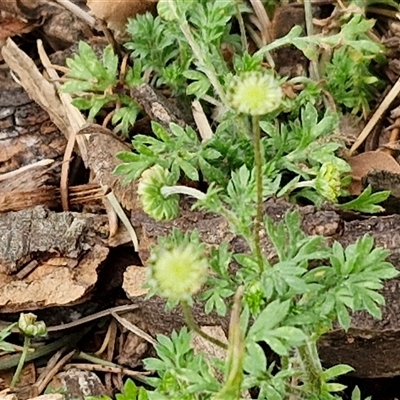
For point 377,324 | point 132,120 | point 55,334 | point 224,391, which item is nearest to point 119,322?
point 55,334

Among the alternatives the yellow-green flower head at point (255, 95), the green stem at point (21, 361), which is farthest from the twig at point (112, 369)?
the yellow-green flower head at point (255, 95)

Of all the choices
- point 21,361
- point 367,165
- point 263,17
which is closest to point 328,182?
point 367,165

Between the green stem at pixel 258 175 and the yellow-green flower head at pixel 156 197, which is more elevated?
the green stem at pixel 258 175

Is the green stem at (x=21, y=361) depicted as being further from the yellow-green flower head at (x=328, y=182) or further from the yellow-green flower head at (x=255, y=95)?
the yellow-green flower head at (x=255, y=95)

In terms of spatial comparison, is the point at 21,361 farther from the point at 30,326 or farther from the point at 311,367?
the point at 311,367

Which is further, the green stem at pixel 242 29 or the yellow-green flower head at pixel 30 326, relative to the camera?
the green stem at pixel 242 29

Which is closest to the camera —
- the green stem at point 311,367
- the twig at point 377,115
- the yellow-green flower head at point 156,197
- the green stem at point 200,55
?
the green stem at point 311,367

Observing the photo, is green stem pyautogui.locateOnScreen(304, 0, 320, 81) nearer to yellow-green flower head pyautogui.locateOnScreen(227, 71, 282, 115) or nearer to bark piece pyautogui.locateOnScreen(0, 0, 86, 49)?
bark piece pyautogui.locateOnScreen(0, 0, 86, 49)
